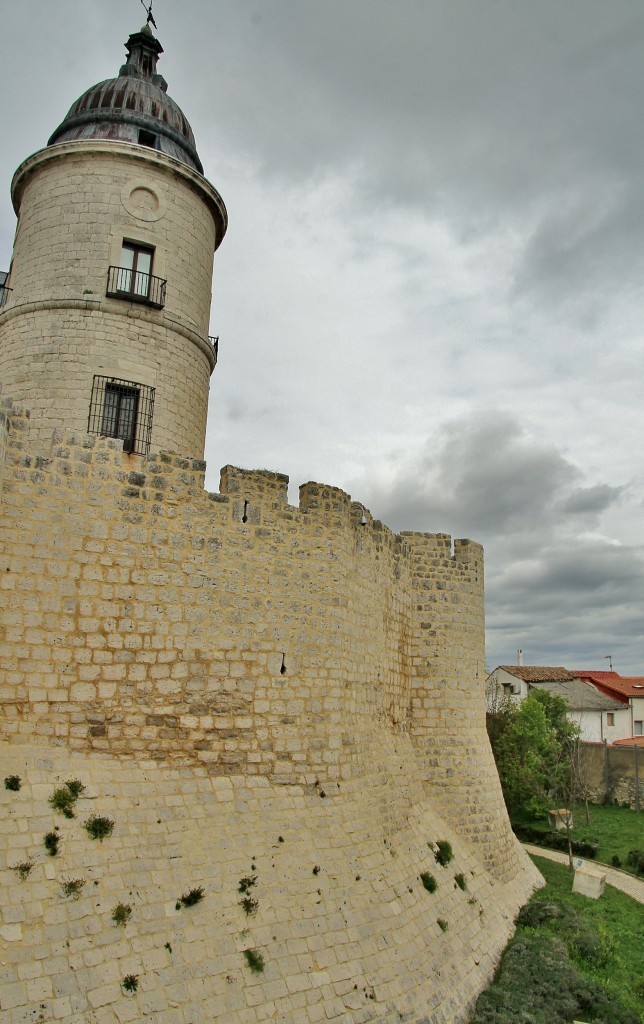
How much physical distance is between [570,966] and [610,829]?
47.2 ft

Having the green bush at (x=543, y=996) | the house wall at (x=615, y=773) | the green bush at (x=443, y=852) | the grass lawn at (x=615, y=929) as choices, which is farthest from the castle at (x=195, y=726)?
the house wall at (x=615, y=773)

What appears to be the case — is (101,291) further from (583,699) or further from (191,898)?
(583,699)

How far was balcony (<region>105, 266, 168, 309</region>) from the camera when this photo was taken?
12.9m

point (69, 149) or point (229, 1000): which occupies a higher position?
point (69, 149)

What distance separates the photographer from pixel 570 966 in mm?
9992

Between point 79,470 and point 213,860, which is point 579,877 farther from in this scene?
point 79,470

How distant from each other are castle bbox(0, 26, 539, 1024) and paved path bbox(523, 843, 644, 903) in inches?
178

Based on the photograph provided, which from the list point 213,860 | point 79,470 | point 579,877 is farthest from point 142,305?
point 579,877

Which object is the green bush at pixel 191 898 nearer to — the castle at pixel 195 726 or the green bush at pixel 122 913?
the castle at pixel 195 726

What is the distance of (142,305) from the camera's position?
13133mm

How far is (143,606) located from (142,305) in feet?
25.6

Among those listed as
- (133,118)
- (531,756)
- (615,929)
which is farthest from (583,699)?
(133,118)

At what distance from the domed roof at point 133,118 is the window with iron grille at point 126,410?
5404 millimetres

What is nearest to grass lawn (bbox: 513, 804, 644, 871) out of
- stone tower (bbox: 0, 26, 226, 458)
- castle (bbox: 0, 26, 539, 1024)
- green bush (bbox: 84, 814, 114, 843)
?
castle (bbox: 0, 26, 539, 1024)
